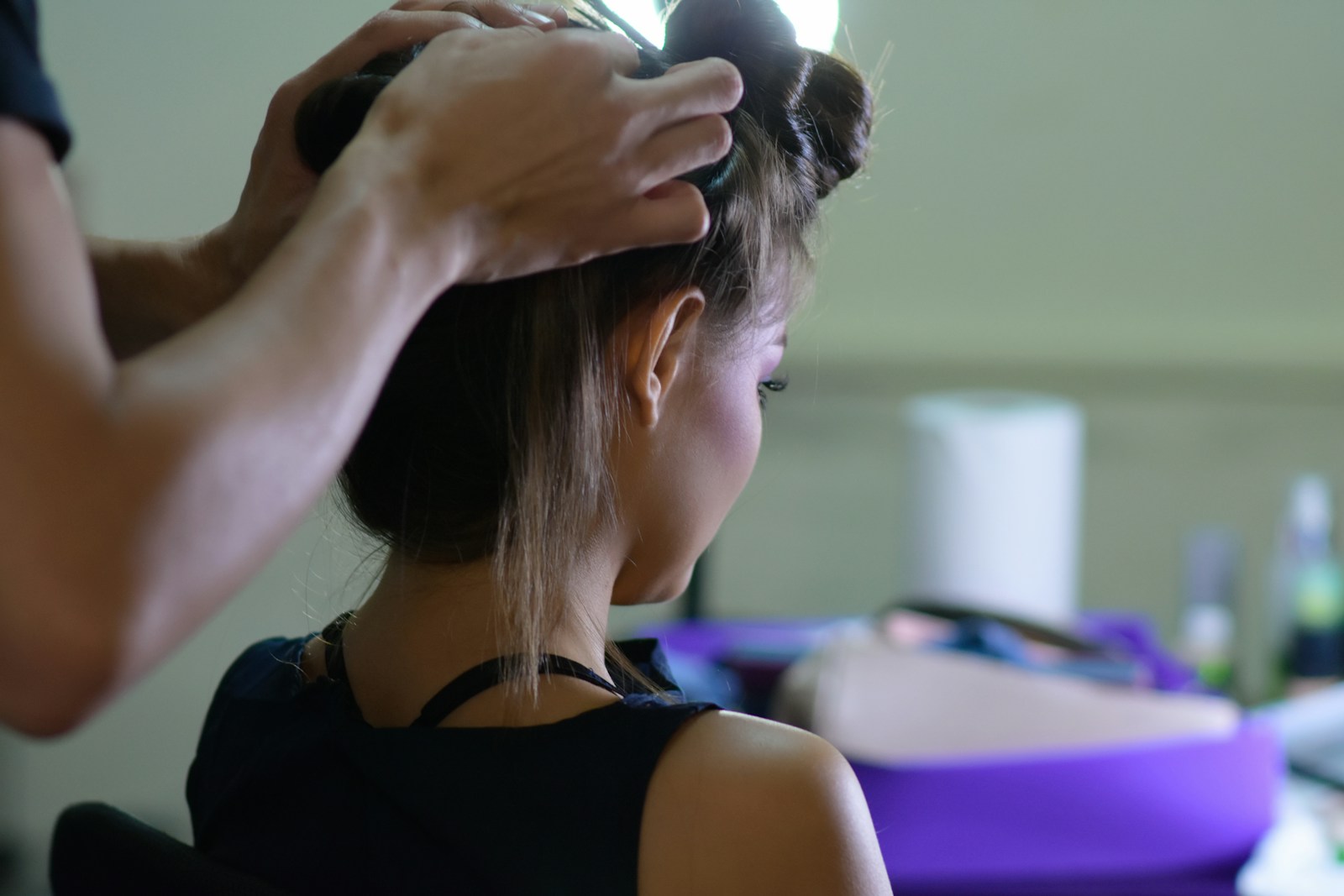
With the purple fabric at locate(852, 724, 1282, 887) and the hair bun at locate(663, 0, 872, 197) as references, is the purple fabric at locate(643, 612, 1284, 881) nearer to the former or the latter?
the purple fabric at locate(852, 724, 1282, 887)

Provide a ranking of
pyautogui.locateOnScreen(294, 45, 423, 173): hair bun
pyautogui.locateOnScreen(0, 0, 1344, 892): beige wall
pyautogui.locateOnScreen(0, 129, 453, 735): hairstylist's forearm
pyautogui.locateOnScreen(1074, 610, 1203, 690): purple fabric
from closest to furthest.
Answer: pyautogui.locateOnScreen(0, 129, 453, 735): hairstylist's forearm < pyautogui.locateOnScreen(294, 45, 423, 173): hair bun < pyautogui.locateOnScreen(1074, 610, 1203, 690): purple fabric < pyautogui.locateOnScreen(0, 0, 1344, 892): beige wall

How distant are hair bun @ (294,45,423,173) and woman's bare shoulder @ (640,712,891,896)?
32cm

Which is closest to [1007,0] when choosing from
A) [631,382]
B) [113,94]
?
[113,94]

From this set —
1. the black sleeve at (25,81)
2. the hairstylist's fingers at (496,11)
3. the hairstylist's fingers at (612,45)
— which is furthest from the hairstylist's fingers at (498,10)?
the black sleeve at (25,81)

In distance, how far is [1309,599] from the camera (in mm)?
1527

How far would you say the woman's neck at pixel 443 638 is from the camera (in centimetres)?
61

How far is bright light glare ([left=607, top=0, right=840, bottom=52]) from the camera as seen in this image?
0.69m

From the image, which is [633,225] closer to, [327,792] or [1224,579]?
[327,792]

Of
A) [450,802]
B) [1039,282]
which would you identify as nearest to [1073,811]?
[450,802]

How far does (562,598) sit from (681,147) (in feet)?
0.82

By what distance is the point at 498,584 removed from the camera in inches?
24.3

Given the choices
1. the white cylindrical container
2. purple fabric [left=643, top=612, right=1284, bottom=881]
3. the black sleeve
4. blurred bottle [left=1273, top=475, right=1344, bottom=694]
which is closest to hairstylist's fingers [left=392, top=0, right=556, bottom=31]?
the black sleeve

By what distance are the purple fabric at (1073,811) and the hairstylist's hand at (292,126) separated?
2.07 ft

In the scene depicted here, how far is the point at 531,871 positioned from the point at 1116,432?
1549mm
